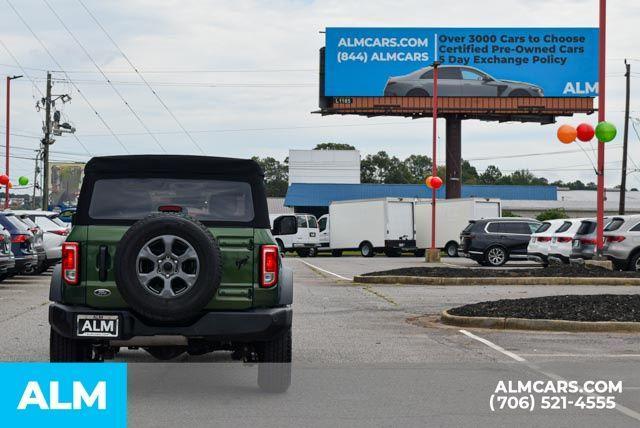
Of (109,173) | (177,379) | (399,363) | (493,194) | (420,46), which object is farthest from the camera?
(493,194)

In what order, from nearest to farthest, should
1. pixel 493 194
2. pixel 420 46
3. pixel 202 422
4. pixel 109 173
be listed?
pixel 202 422
pixel 109 173
pixel 420 46
pixel 493 194

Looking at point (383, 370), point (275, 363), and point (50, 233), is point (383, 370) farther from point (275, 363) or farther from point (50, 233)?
point (50, 233)

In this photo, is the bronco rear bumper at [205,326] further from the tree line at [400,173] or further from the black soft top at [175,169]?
the tree line at [400,173]

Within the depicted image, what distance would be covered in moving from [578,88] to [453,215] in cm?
1570

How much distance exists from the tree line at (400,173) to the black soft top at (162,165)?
13776 cm

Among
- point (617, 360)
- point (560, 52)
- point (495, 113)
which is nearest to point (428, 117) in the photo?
point (495, 113)

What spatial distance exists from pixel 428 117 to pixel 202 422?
5578 cm

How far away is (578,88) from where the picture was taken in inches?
2430

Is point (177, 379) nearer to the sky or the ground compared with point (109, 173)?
nearer to the ground

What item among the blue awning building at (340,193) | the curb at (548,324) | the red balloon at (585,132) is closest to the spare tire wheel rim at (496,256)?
the red balloon at (585,132)

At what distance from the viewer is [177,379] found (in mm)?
9984

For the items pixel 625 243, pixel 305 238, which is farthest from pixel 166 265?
pixel 305 238

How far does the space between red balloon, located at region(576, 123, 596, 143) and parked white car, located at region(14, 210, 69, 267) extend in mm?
13728

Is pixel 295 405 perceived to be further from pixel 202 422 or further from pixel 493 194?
pixel 493 194
